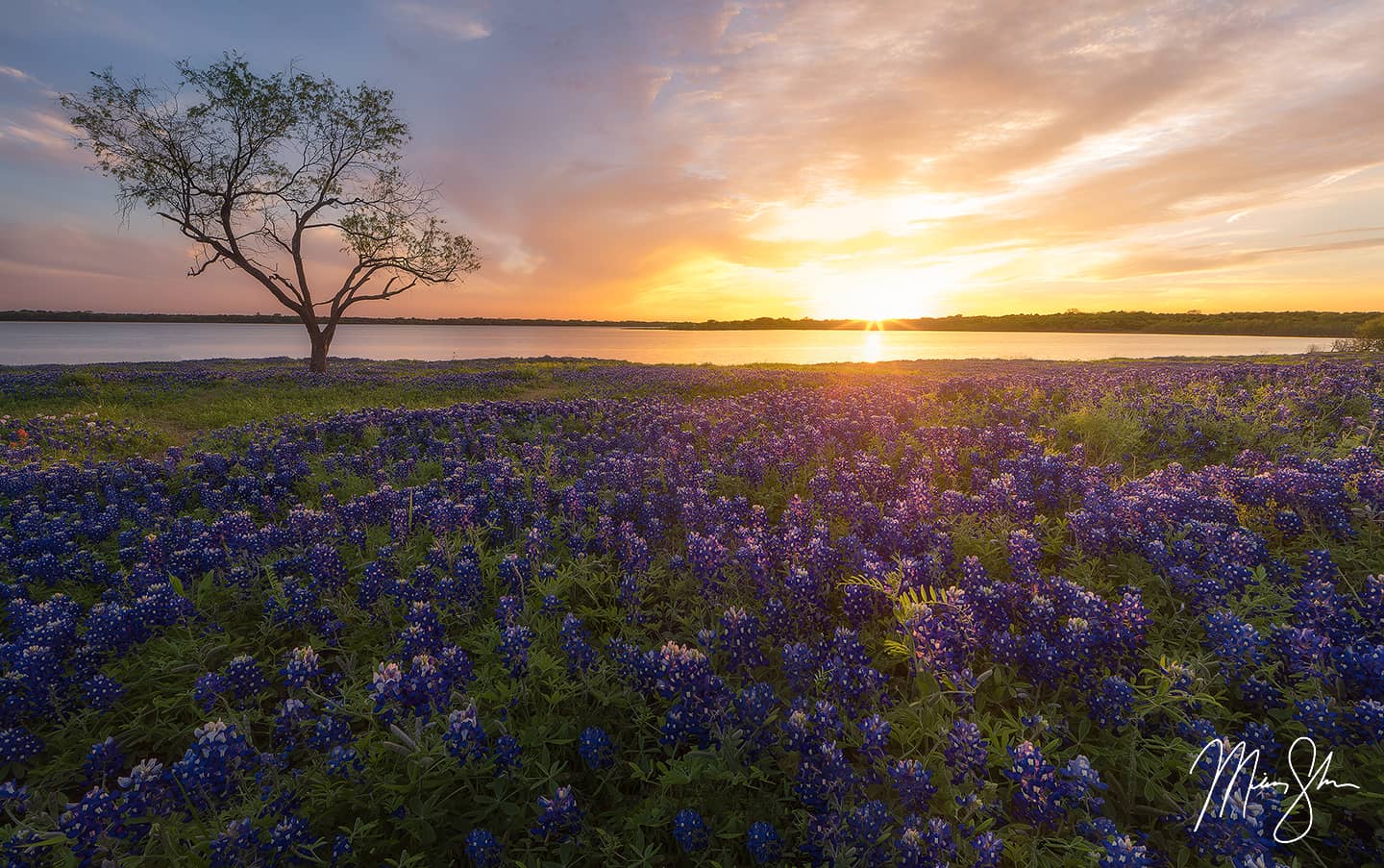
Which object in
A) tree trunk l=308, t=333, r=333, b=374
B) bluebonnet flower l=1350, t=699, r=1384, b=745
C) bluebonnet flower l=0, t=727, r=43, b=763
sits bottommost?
bluebonnet flower l=0, t=727, r=43, b=763

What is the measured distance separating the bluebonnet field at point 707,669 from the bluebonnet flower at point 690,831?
12mm

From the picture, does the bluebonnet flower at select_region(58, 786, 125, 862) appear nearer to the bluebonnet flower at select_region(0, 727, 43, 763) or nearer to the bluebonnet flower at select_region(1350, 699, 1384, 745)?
the bluebonnet flower at select_region(0, 727, 43, 763)

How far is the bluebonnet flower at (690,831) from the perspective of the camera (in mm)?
2209

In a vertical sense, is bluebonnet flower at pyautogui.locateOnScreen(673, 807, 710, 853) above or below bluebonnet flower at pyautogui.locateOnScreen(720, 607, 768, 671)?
below

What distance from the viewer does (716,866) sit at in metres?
2.14

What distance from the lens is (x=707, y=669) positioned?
271 cm

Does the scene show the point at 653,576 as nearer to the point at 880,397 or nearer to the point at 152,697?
the point at 152,697

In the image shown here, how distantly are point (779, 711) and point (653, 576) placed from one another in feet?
5.17

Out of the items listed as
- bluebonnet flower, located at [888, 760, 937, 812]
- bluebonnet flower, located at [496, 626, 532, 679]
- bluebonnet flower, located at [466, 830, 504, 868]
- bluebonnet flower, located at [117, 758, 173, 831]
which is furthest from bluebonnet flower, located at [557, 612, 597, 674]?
bluebonnet flower, located at [117, 758, 173, 831]

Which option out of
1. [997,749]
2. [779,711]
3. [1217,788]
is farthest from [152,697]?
[1217,788]

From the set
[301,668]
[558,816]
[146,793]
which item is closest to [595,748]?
[558,816]
